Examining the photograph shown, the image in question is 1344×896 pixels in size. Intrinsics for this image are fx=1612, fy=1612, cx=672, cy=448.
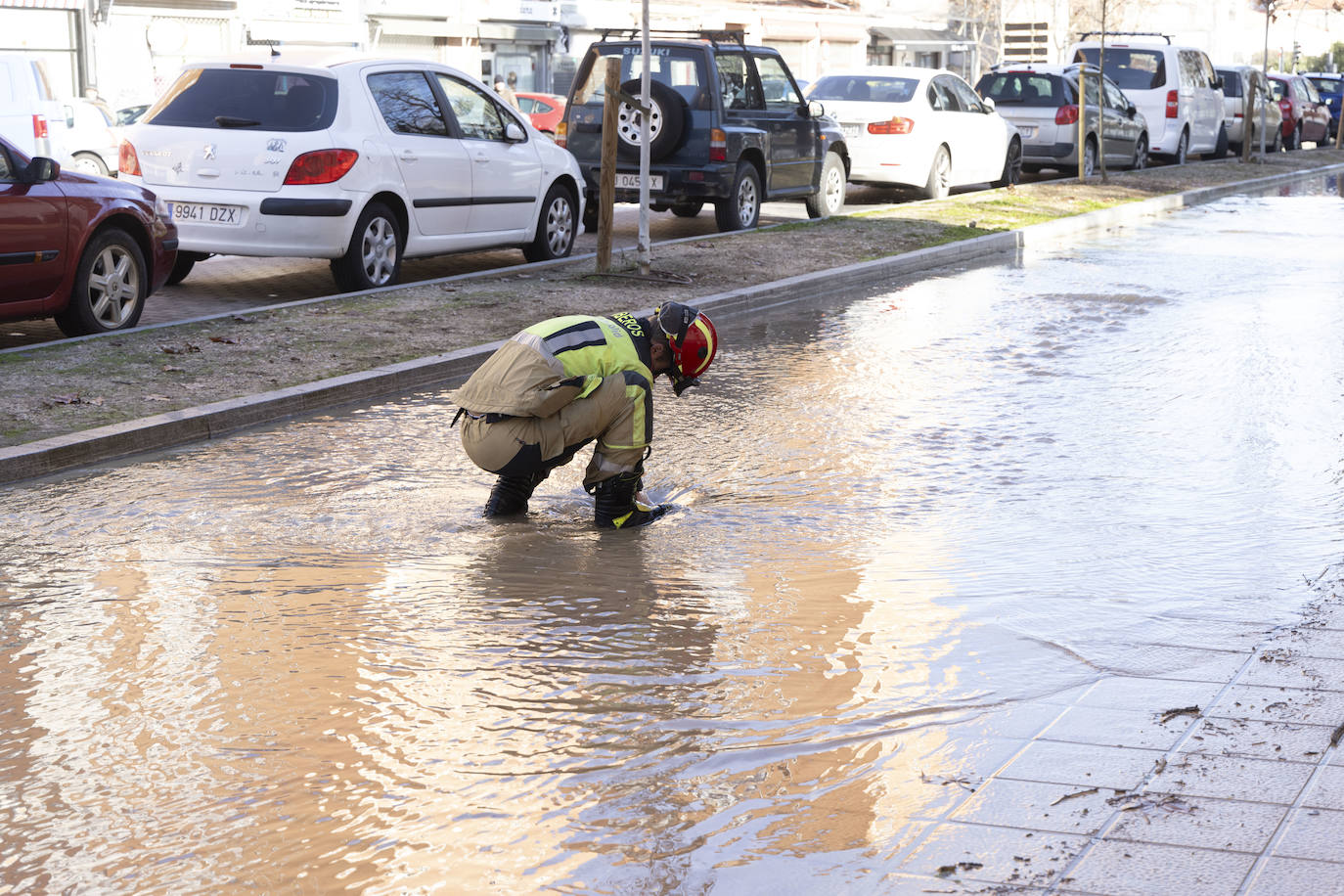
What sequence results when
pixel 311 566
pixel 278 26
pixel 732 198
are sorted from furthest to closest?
pixel 278 26 → pixel 732 198 → pixel 311 566

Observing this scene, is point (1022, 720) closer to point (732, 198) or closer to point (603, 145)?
point (603, 145)

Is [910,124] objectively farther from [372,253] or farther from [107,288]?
[107,288]

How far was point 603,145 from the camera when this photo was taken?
12398mm

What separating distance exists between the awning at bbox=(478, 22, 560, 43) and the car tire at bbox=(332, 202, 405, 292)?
104 feet

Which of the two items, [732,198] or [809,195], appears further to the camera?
[809,195]

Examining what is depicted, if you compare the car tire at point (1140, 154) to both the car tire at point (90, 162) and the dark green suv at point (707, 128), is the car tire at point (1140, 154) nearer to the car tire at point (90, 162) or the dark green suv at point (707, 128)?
the dark green suv at point (707, 128)

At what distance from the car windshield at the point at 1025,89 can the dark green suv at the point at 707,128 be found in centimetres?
774

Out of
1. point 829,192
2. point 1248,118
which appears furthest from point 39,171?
point 1248,118

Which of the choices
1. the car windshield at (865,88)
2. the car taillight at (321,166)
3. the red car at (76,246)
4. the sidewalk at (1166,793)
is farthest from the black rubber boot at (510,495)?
the car windshield at (865,88)

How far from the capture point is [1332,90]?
4844 cm

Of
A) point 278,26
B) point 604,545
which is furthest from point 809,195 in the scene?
point 278,26

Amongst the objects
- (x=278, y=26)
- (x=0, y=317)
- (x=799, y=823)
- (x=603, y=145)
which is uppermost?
(x=278, y=26)

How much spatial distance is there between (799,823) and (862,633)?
4.56 ft

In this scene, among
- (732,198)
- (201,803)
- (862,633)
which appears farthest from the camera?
(732,198)
